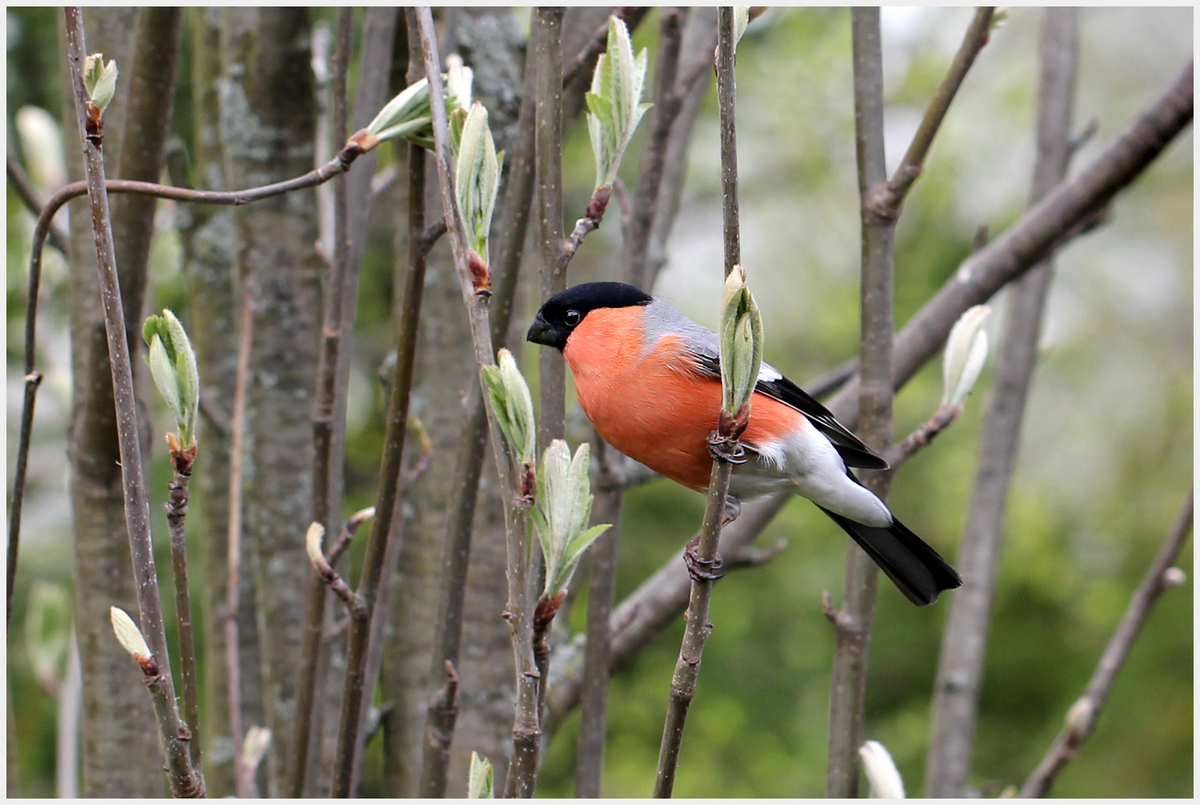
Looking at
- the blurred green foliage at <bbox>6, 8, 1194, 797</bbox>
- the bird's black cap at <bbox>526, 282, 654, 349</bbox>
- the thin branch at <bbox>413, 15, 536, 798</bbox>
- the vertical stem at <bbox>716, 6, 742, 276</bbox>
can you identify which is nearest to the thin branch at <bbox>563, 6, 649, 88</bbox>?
the thin branch at <bbox>413, 15, 536, 798</bbox>

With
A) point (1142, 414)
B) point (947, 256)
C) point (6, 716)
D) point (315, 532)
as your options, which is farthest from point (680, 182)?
point (1142, 414)

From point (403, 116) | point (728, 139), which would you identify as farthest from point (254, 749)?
point (728, 139)

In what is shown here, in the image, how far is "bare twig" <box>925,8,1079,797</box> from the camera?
2645 millimetres

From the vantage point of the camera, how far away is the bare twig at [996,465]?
264 cm

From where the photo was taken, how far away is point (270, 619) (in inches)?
89.0

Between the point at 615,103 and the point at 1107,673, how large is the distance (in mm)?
1827

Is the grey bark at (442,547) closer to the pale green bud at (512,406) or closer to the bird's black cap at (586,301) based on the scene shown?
the bird's black cap at (586,301)

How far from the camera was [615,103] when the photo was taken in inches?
50.8

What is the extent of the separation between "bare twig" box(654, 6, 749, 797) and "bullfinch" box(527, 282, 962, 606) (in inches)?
26.8

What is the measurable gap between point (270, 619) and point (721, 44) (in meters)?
1.66

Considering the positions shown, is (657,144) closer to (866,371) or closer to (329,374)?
(866,371)

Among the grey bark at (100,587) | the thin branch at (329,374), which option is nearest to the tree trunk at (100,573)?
the grey bark at (100,587)

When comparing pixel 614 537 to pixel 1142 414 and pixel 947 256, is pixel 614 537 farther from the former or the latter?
pixel 1142 414

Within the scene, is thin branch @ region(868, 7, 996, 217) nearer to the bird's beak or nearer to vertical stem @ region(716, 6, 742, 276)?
the bird's beak
